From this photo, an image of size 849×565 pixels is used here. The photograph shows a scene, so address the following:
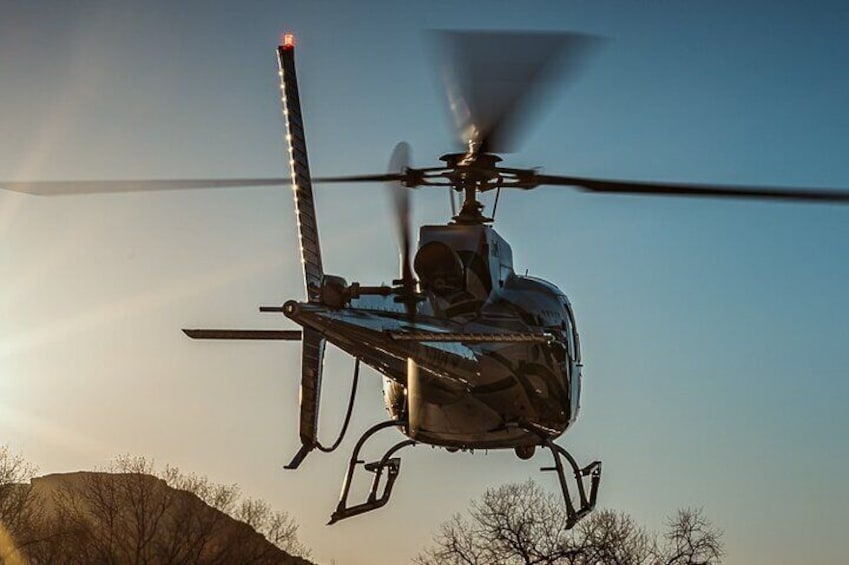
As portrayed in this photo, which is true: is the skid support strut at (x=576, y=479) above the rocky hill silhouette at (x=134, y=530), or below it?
below

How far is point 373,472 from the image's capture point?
28266mm

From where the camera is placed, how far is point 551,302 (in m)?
30.2

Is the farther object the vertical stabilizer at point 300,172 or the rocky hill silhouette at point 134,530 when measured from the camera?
the rocky hill silhouette at point 134,530

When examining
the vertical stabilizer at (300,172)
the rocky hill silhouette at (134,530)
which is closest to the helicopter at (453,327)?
the vertical stabilizer at (300,172)

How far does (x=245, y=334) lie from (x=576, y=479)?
262 inches

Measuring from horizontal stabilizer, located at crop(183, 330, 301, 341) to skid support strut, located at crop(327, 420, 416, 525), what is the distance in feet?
8.02

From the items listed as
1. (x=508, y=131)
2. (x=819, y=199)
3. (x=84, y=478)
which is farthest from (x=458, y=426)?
(x=84, y=478)

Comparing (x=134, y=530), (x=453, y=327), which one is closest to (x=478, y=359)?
(x=453, y=327)

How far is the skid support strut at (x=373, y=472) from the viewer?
1071 inches

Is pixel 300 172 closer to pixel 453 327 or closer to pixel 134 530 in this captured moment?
pixel 453 327

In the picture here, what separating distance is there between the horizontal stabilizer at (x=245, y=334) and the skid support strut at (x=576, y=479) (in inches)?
199

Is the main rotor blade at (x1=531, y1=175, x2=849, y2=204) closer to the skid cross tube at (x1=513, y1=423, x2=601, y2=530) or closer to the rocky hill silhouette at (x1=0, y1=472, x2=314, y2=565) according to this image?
the skid cross tube at (x1=513, y1=423, x2=601, y2=530)

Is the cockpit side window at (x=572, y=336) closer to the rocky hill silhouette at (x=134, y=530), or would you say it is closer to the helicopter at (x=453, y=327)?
the helicopter at (x=453, y=327)

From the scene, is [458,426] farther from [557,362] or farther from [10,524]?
[10,524]
